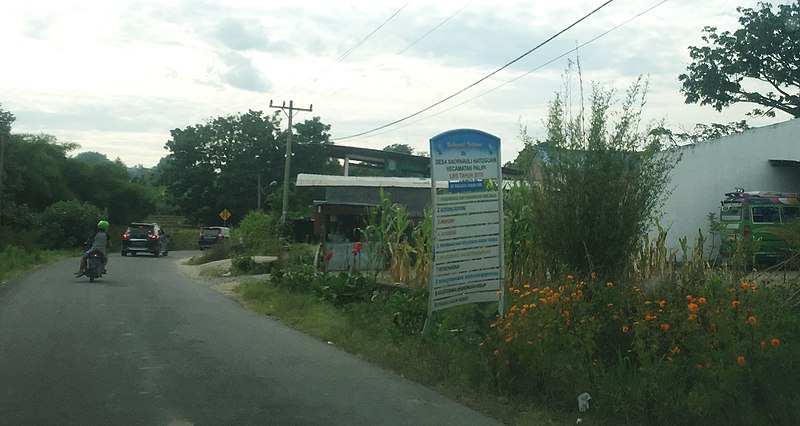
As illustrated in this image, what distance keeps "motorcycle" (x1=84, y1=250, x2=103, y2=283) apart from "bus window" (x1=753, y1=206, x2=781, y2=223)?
18.5 meters

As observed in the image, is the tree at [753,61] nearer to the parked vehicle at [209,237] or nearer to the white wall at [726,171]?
the white wall at [726,171]

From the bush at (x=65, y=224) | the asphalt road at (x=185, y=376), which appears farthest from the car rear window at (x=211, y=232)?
the asphalt road at (x=185, y=376)

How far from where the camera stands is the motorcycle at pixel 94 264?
21.2m

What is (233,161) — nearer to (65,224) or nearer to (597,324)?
(65,224)

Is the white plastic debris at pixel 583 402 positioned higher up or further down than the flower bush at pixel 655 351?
further down

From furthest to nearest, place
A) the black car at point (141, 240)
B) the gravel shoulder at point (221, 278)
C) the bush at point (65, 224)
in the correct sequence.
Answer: the bush at point (65, 224)
the black car at point (141, 240)
the gravel shoulder at point (221, 278)

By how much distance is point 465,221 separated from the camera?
1023cm

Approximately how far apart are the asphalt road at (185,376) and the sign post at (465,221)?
A: 145cm

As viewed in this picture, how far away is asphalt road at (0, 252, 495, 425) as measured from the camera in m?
7.09

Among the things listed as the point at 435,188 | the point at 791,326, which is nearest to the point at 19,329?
the point at 435,188

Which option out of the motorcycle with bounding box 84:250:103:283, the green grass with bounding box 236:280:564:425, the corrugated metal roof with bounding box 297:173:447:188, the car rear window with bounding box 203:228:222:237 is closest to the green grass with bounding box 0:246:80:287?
the motorcycle with bounding box 84:250:103:283

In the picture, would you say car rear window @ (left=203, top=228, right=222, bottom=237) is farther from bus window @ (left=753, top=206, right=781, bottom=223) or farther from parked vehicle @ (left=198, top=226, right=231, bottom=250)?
bus window @ (left=753, top=206, right=781, bottom=223)

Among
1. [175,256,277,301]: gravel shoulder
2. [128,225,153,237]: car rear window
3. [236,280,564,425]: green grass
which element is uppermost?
[128,225,153,237]: car rear window

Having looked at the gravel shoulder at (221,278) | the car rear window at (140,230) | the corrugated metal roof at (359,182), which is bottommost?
the gravel shoulder at (221,278)
